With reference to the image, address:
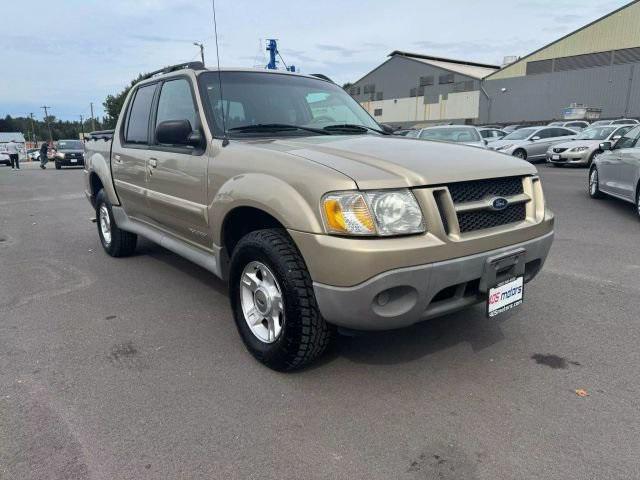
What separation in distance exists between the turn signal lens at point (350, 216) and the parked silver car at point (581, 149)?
52.5 ft

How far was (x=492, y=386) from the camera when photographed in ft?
9.34

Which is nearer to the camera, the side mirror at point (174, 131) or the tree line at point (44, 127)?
the side mirror at point (174, 131)

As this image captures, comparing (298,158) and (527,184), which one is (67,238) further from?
(527,184)

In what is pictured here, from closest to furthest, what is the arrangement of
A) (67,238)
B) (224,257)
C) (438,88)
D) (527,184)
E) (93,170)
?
(527,184), (224,257), (93,170), (67,238), (438,88)

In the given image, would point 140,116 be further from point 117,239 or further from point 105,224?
point 105,224

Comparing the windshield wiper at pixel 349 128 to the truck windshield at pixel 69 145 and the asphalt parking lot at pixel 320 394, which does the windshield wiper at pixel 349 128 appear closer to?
the asphalt parking lot at pixel 320 394

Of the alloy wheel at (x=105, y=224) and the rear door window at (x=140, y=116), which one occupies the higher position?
the rear door window at (x=140, y=116)

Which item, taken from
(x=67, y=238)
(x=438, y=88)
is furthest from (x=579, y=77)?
(x=67, y=238)

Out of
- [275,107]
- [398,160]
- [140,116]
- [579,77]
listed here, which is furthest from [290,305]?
[579,77]

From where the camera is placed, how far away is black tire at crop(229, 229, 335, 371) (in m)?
2.69

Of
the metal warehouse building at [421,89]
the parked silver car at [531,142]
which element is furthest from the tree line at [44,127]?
the parked silver car at [531,142]

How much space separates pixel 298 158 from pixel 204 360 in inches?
58.0

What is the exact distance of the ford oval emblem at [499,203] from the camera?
2.77 m

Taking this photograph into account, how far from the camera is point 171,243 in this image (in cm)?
423
